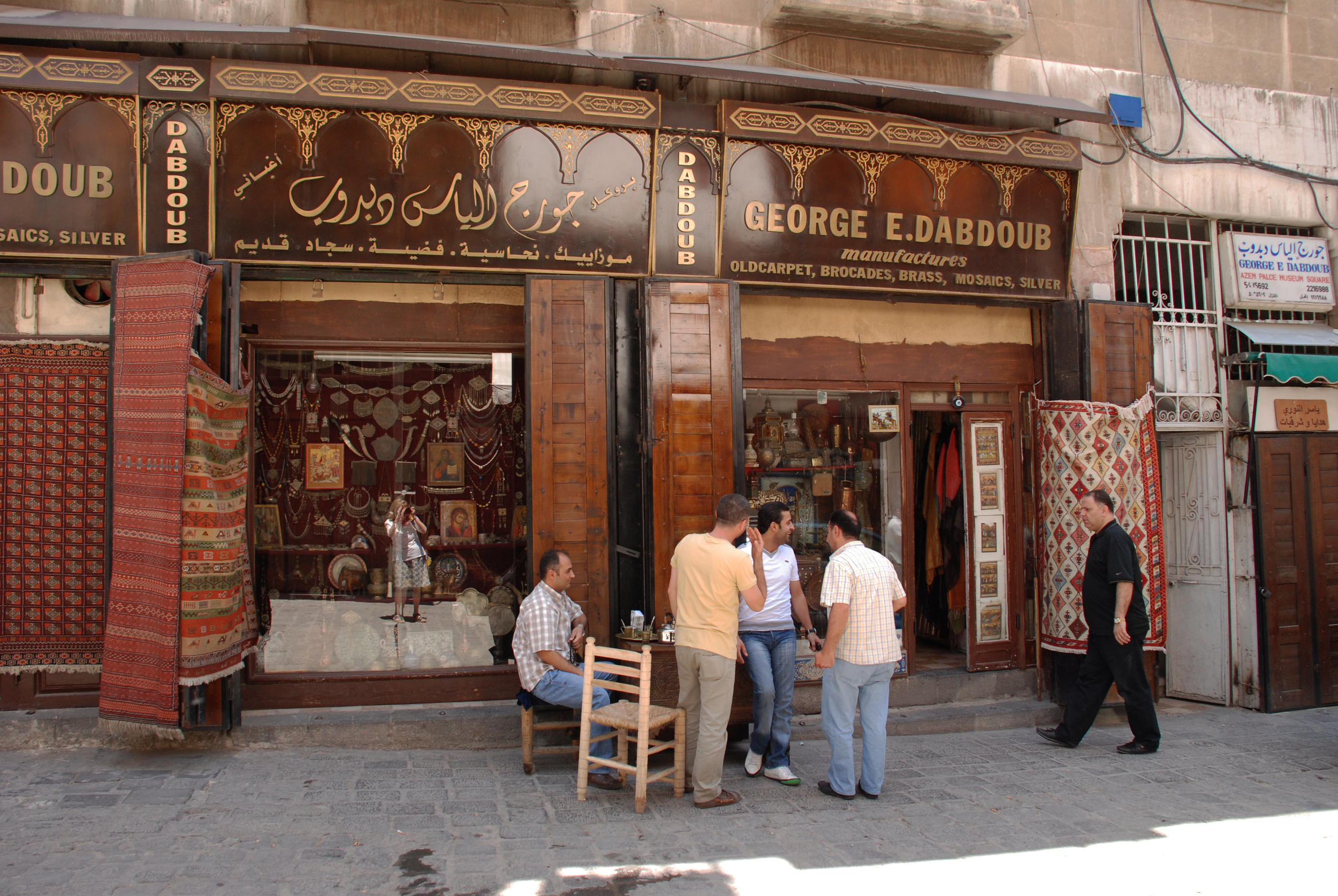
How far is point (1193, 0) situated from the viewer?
7.59 m

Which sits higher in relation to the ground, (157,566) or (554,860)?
(157,566)

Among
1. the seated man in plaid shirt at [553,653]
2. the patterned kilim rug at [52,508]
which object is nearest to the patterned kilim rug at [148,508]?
the patterned kilim rug at [52,508]

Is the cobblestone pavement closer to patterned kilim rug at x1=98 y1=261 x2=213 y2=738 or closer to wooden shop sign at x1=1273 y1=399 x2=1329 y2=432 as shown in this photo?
patterned kilim rug at x1=98 y1=261 x2=213 y2=738

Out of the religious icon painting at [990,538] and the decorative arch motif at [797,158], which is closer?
the decorative arch motif at [797,158]

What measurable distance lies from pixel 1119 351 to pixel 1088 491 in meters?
1.30

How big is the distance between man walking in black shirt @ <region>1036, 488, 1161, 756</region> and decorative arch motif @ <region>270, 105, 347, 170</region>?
5.68 m

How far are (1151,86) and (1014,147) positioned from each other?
5.73 ft

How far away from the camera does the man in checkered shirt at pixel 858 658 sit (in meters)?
4.73

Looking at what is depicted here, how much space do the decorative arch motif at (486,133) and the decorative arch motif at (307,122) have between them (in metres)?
0.82

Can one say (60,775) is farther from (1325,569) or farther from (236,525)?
(1325,569)

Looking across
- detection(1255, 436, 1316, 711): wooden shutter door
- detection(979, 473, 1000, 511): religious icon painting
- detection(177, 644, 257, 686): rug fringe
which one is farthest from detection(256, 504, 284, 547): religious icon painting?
detection(1255, 436, 1316, 711): wooden shutter door

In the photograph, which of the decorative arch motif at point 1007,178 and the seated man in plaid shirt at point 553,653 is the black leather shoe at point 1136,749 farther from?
the decorative arch motif at point 1007,178

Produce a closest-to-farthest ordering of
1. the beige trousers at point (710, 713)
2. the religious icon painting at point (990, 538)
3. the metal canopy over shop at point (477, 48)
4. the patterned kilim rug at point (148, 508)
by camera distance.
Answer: the beige trousers at point (710, 713), the patterned kilim rug at point (148, 508), the metal canopy over shop at point (477, 48), the religious icon painting at point (990, 538)

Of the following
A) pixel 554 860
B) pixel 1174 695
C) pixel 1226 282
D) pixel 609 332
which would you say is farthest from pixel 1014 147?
pixel 554 860
